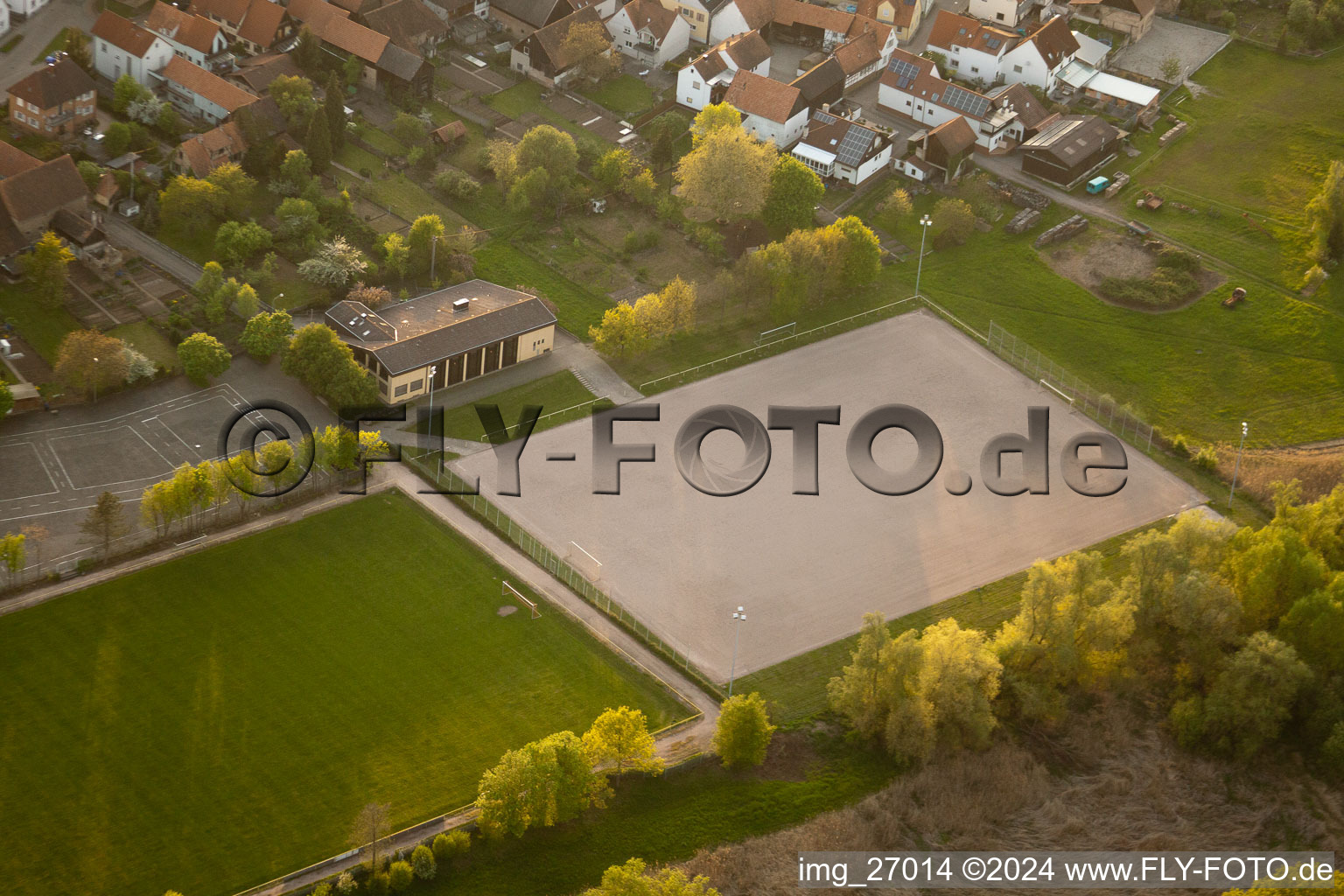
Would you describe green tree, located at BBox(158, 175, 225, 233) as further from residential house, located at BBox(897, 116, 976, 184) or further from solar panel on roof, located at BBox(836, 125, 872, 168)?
residential house, located at BBox(897, 116, 976, 184)

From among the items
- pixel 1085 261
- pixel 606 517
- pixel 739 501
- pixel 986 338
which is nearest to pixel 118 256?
pixel 606 517

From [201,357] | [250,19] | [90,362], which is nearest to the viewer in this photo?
[90,362]

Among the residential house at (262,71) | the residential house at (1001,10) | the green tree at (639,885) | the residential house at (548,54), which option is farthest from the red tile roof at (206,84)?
the green tree at (639,885)

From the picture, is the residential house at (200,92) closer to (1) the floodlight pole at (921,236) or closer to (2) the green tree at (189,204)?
(2) the green tree at (189,204)

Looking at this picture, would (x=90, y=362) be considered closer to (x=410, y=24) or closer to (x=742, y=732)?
(x=742, y=732)

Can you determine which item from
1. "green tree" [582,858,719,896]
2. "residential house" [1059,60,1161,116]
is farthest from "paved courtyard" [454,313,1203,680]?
"residential house" [1059,60,1161,116]

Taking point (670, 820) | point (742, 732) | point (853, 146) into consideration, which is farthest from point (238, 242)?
point (670, 820)

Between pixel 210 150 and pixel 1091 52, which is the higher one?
pixel 210 150
